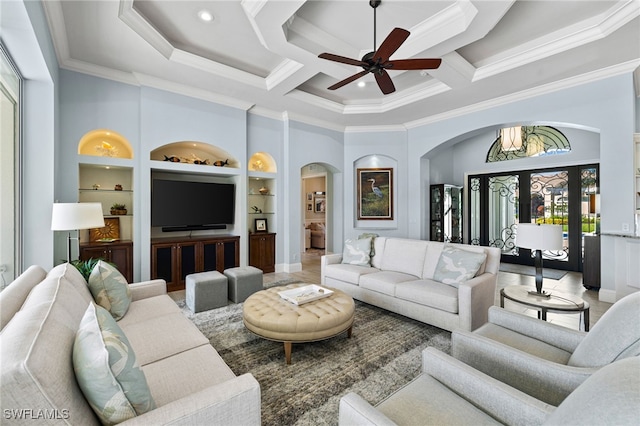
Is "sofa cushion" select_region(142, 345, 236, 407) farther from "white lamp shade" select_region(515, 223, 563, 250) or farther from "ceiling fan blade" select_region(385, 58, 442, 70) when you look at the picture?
"ceiling fan blade" select_region(385, 58, 442, 70)

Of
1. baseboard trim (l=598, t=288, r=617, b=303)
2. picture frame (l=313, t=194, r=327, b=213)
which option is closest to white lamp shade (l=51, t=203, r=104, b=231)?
baseboard trim (l=598, t=288, r=617, b=303)

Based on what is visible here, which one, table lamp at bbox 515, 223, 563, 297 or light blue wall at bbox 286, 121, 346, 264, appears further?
light blue wall at bbox 286, 121, 346, 264

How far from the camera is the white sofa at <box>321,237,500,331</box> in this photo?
2848 millimetres

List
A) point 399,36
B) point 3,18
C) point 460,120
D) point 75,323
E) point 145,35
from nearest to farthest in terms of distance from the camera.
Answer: point 75,323 < point 3,18 < point 399,36 < point 145,35 < point 460,120

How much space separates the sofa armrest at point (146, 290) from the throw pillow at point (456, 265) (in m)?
3.02

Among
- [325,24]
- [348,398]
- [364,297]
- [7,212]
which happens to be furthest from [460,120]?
[7,212]

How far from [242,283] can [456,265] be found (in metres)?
2.70

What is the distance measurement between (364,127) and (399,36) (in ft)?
14.2

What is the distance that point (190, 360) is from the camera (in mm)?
1683

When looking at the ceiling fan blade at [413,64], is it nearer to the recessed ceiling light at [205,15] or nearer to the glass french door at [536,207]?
the recessed ceiling light at [205,15]

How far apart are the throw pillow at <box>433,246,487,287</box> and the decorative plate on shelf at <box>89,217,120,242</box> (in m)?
4.53

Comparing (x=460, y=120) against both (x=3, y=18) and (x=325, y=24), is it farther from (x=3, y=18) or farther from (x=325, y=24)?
(x=3, y=18)

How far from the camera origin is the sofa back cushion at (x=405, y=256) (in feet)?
12.2

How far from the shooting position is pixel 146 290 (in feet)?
9.21
